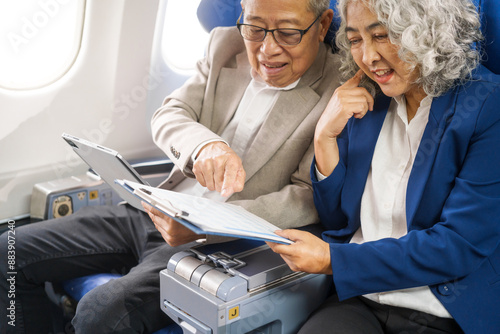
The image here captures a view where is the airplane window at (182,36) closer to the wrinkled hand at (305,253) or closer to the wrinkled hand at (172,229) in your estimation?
the wrinkled hand at (172,229)

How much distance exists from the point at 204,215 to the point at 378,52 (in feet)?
2.42

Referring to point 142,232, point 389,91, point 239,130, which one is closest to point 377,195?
point 389,91

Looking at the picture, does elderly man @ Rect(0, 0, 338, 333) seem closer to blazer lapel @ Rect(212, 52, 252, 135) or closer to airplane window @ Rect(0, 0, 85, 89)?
blazer lapel @ Rect(212, 52, 252, 135)

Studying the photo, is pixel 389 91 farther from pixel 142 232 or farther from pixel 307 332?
pixel 142 232

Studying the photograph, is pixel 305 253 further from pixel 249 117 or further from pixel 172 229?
pixel 249 117

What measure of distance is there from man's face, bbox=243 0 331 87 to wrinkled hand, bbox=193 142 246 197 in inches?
16.7

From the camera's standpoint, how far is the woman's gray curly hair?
1.52 meters

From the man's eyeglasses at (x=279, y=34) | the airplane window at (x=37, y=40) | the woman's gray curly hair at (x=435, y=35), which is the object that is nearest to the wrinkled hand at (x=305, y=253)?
the woman's gray curly hair at (x=435, y=35)

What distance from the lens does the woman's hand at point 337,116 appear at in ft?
5.89

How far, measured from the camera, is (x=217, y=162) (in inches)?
75.5

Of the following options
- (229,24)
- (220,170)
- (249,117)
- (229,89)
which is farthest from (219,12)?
(220,170)

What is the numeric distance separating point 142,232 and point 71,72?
124 centimetres

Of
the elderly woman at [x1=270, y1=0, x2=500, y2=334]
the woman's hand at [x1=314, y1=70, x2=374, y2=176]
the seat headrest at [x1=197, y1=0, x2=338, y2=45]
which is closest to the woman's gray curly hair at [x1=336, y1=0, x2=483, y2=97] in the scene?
the elderly woman at [x1=270, y1=0, x2=500, y2=334]

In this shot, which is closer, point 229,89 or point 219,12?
point 229,89
